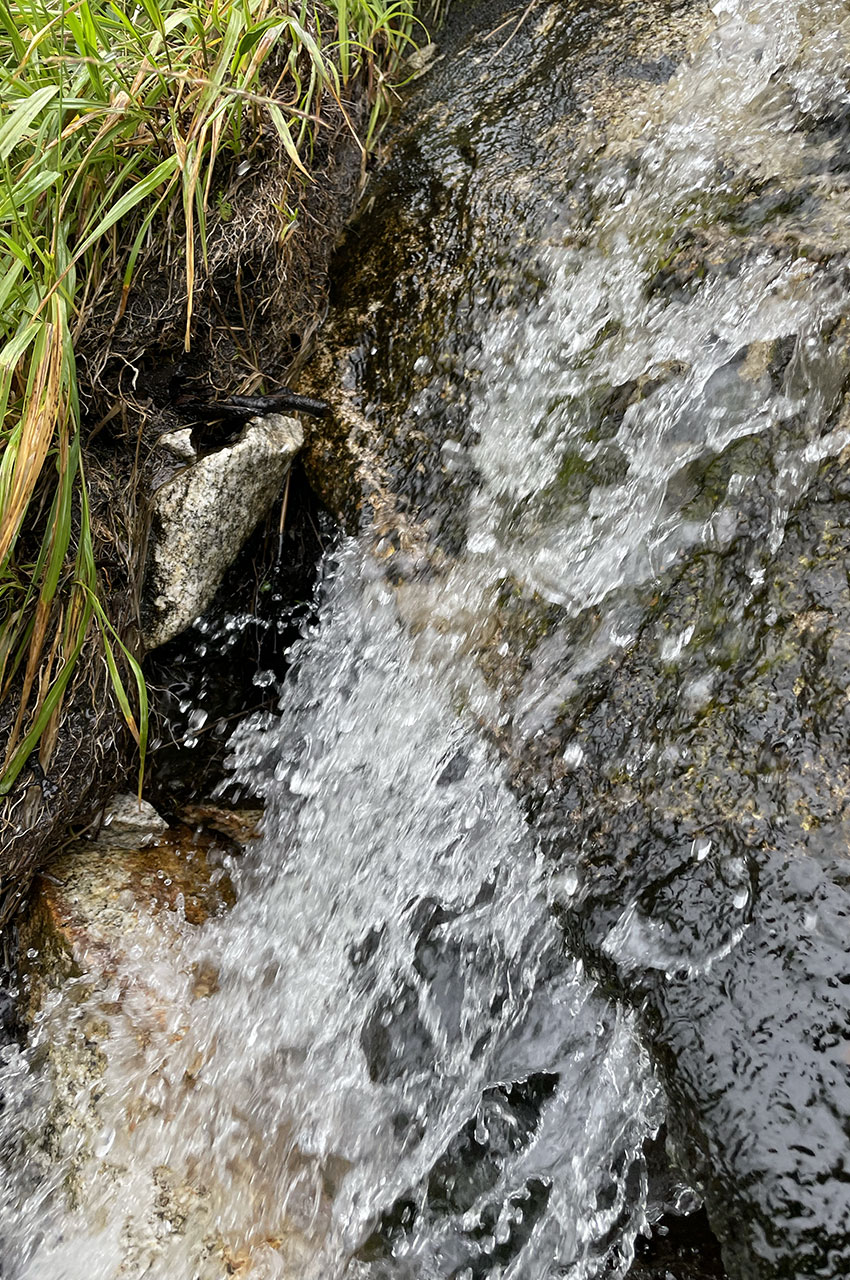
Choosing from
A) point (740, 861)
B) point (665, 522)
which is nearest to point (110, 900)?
point (740, 861)

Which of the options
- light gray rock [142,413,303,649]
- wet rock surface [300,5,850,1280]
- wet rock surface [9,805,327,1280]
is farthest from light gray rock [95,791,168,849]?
wet rock surface [300,5,850,1280]

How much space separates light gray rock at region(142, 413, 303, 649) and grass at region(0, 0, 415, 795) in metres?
0.18

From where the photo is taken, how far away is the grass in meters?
1.79

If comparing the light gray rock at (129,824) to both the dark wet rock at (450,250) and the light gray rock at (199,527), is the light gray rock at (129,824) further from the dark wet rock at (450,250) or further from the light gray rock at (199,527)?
the dark wet rock at (450,250)

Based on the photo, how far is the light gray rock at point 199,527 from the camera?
85.1 inches

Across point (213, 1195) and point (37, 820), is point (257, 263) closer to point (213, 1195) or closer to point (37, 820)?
point (37, 820)

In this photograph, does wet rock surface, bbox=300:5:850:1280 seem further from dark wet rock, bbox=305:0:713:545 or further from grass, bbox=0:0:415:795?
grass, bbox=0:0:415:795

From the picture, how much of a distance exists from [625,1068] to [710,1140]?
20 cm

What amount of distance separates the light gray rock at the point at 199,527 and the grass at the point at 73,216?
0.59 feet

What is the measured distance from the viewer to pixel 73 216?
201cm

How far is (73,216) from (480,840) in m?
1.86

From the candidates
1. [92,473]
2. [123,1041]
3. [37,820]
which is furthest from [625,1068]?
[92,473]

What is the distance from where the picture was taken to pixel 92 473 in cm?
210

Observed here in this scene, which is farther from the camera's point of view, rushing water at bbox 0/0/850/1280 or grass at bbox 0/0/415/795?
grass at bbox 0/0/415/795
